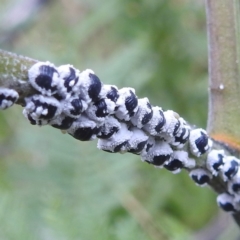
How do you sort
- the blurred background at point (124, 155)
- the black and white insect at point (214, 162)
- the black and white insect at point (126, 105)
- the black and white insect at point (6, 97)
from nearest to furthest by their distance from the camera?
the black and white insect at point (6, 97) < the black and white insect at point (126, 105) < the black and white insect at point (214, 162) < the blurred background at point (124, 155)

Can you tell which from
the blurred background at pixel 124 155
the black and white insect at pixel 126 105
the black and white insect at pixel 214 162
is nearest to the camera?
the black and white insect at pixel 126 105

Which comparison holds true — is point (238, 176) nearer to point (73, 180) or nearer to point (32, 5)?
point (73, 180)

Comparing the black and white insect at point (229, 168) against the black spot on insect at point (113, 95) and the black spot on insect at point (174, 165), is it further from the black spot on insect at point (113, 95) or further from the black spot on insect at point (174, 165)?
the black spot on insect at point (113, 95)

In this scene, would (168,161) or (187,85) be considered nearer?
(168,161)

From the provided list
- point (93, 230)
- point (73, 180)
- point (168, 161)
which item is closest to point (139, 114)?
point (168, 161)

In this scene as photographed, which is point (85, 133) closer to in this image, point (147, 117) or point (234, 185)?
point (147, 117)

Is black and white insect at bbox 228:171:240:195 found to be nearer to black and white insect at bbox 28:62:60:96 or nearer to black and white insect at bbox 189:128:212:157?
black and white insect at bbox 189:128:212:157

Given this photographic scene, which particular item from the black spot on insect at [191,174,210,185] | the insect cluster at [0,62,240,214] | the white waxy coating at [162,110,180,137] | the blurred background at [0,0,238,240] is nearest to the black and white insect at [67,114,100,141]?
the insect cluster at [0,62,240,214]

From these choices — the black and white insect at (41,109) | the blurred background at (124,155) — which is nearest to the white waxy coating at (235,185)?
the black and white insect at (41,109)
